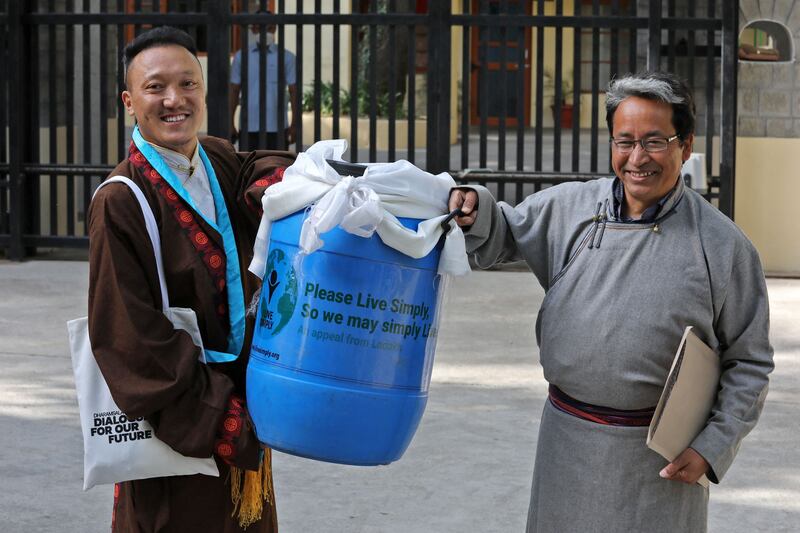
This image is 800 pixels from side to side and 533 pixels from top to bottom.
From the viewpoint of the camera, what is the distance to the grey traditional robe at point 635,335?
2.60 m

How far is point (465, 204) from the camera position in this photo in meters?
2.66

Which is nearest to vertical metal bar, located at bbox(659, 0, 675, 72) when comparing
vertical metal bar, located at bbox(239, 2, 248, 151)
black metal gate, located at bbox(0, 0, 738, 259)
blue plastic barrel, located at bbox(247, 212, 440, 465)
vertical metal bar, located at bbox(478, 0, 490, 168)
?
black metal gate, located at bbox(0, 0, 738, 259)

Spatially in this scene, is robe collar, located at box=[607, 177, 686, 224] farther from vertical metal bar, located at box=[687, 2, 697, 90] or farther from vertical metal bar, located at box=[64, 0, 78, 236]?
vertical metal bar, located at box=[64, 0, 78, 236]

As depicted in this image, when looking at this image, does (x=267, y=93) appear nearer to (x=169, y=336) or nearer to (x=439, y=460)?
(x=439, y=460)

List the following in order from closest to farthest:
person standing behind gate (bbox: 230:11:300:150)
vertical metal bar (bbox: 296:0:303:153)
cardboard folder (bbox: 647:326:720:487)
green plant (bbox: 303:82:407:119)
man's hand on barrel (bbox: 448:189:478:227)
A: cardboard folder (bbox: 647:326:720:487)
man's hand on barrel (bbox: 448:189:478:227)
vertical metal bar (bbox: 296:0:303:153)
person standing behind gate (bbox: 230:11:300:150)
green plant (bbox: 303:82:407:119)

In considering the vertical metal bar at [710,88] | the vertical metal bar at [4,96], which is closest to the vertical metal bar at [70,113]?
the vertical metal bar at [4,96]

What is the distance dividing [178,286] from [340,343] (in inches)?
17.8

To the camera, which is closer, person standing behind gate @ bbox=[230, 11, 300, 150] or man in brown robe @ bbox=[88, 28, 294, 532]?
man in brown robe @ bbox=[88, 28, 294, 532]

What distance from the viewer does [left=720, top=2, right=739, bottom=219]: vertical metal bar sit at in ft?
26.5

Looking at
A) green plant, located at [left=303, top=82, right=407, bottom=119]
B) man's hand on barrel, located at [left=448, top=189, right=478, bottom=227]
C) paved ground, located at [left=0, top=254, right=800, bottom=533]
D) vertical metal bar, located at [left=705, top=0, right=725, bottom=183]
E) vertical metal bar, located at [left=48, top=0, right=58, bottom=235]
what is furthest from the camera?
green plant, located at [left=303, top=82, right=407, bottom=119]

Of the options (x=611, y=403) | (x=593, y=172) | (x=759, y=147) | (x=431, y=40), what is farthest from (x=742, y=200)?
(x=611, y=403)

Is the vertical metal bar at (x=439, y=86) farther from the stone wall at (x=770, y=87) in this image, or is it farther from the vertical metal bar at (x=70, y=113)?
the vertical metal bar at (x=70, y=113)

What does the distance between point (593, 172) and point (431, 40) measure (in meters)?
1.42

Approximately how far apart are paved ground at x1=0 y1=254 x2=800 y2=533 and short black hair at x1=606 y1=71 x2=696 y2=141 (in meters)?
1.99
